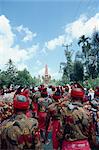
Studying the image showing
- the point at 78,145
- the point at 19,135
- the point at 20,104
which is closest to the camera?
the point at 19,135

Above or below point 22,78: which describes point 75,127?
below

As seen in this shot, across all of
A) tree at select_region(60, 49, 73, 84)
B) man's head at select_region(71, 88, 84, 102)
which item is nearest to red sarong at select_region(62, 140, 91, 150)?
man's head at select_region(71, 88, 84, 102)

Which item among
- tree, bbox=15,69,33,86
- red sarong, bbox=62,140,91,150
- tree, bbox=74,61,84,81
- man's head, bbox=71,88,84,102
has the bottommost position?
red sarong, bbox=62,140,91,150

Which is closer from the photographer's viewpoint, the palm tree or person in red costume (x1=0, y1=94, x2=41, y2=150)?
person in red costume (x1=0, y1=94, x2=41, y2=150)

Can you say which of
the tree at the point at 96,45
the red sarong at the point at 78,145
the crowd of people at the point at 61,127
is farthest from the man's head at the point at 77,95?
the tree at the point at 96,45

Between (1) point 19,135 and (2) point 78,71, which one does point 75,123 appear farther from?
(2) point 78,71

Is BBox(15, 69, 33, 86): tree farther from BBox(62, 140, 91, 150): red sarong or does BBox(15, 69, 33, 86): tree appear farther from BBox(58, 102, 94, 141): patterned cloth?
BBox(62, 140, 91, 150): red sarong

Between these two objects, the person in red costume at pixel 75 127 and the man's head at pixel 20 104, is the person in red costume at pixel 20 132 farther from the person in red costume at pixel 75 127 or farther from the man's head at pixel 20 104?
the person in red costume at pixel 75 127

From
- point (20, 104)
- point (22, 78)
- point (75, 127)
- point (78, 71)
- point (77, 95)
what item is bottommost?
point (75, 127)

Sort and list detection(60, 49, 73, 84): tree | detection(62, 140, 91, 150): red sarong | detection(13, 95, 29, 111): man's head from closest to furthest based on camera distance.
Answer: detection(13, 95, 29, 111): man's head < detection(62, 140, 91, 150): red sarong < detection(60, 49, 73, 84): tree

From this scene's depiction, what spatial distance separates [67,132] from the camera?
5.87 meters

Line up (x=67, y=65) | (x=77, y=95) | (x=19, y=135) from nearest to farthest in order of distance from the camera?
(x=19, y=135)
(x=77, y=95)
(x=67, y=65)

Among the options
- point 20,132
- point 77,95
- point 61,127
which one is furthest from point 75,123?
point 20,132

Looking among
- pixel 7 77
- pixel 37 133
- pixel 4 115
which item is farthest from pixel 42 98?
pixel 7 77
